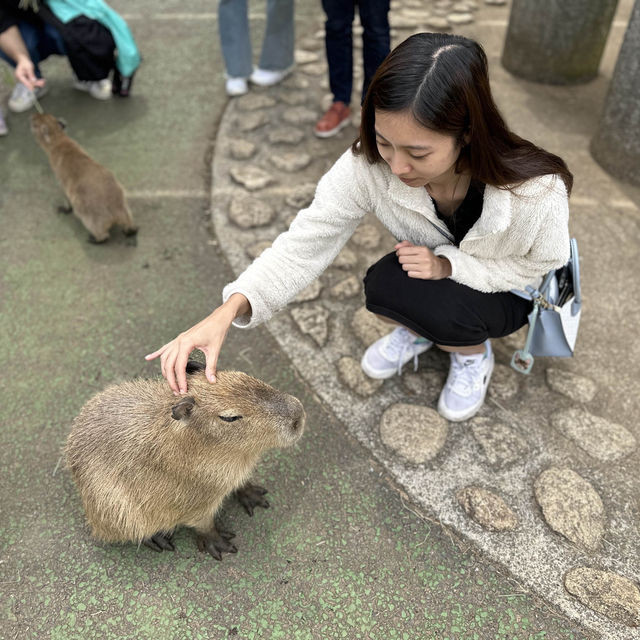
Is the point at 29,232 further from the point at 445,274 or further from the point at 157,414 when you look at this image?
the point at 445,274

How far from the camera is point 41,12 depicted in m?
3.39

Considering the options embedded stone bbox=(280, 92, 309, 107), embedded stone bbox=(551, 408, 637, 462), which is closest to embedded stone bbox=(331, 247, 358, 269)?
embedded stone bbox=(551, 408, 637, 462)

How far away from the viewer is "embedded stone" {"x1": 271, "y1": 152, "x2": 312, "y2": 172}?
3.26 metres

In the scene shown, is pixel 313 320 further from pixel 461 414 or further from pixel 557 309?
pixel 557 309

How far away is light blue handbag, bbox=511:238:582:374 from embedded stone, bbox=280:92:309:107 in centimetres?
236

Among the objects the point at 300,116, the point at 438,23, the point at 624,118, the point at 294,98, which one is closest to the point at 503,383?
the point at 624,118

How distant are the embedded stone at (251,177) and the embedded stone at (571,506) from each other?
6.72ft

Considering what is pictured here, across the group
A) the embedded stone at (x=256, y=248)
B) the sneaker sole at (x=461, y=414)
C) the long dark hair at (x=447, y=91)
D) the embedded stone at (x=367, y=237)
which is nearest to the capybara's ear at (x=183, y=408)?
the long dark hair at (x=447, y=91)

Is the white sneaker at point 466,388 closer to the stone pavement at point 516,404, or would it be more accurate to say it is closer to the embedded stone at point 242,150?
the stone pavement at point 516,404

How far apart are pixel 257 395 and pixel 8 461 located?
1083 millimetres

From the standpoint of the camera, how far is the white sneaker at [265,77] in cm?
389

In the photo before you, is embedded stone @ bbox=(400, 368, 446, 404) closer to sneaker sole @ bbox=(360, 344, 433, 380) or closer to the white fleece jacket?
sneaker sole @ bbox=(360, 344, 433, 380)

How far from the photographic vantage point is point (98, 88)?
12.7 feet

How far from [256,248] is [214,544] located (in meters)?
1.44
